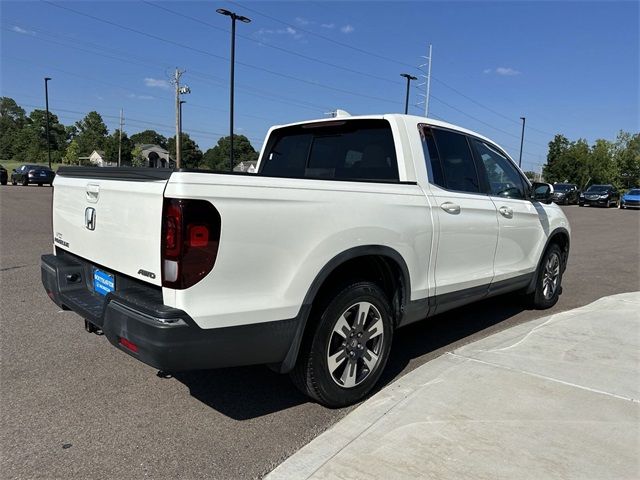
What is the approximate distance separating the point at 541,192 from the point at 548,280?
3.70ft

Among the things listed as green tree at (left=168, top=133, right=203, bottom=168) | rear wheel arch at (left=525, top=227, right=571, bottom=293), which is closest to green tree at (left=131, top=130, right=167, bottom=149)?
green tree at (left=168, top=133, right=203, bottom=168)

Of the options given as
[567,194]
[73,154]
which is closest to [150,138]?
[73,154]

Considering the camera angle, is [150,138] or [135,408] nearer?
[135,408]

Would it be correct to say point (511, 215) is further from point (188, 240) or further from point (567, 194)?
point (567, 194)

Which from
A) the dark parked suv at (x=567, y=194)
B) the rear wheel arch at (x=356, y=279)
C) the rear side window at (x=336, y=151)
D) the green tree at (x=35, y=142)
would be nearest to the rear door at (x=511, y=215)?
the rear side window at (x=336, y=151)

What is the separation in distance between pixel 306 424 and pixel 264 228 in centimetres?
134

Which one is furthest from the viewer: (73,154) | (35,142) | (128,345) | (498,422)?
(73,154)

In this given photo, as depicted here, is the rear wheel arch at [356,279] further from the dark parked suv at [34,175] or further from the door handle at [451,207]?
the dark parked suv at [34,175]

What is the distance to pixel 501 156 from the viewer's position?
16.6 feet

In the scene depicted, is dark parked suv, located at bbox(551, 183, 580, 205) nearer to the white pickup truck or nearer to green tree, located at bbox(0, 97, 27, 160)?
the white pickup truck

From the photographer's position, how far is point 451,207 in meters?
3.90

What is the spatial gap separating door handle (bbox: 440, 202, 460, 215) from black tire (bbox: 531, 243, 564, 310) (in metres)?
2.20

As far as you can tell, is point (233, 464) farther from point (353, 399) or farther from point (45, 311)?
point (45, 311)

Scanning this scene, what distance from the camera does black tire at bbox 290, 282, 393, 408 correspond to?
120 inches
